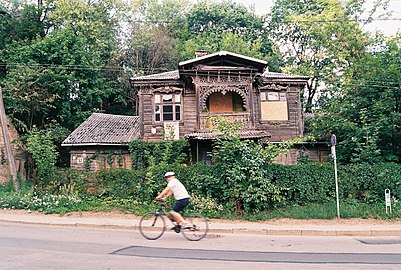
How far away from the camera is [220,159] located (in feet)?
51.1

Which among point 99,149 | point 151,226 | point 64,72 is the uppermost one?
point 64,72

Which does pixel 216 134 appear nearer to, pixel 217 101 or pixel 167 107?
pixel 217 101

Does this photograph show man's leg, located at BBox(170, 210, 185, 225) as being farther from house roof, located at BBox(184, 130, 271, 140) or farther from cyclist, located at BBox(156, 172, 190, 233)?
house roof, located at BBox(184, 130, 271, 140)

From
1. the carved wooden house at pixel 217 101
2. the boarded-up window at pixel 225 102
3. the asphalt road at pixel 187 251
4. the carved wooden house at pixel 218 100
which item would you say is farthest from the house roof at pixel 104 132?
the asphalt road at pixel 187 251

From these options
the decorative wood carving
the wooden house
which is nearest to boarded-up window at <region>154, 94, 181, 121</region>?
the decorative wood carving

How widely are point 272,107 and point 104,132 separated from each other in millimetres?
11355

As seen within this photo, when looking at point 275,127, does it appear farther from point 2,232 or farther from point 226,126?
point 2,232

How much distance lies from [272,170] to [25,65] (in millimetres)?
23022

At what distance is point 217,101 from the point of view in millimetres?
25062

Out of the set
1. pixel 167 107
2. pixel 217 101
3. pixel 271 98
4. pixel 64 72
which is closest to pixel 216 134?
pixel 217 101

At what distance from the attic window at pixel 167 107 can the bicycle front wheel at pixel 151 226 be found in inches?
531

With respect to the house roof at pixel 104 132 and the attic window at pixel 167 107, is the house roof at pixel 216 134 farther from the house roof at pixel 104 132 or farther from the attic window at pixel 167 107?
the house roof at pixel 104 132

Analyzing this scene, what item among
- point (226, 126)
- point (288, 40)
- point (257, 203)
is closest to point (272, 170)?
point (257, 203)

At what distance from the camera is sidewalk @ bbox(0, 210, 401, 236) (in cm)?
1281
